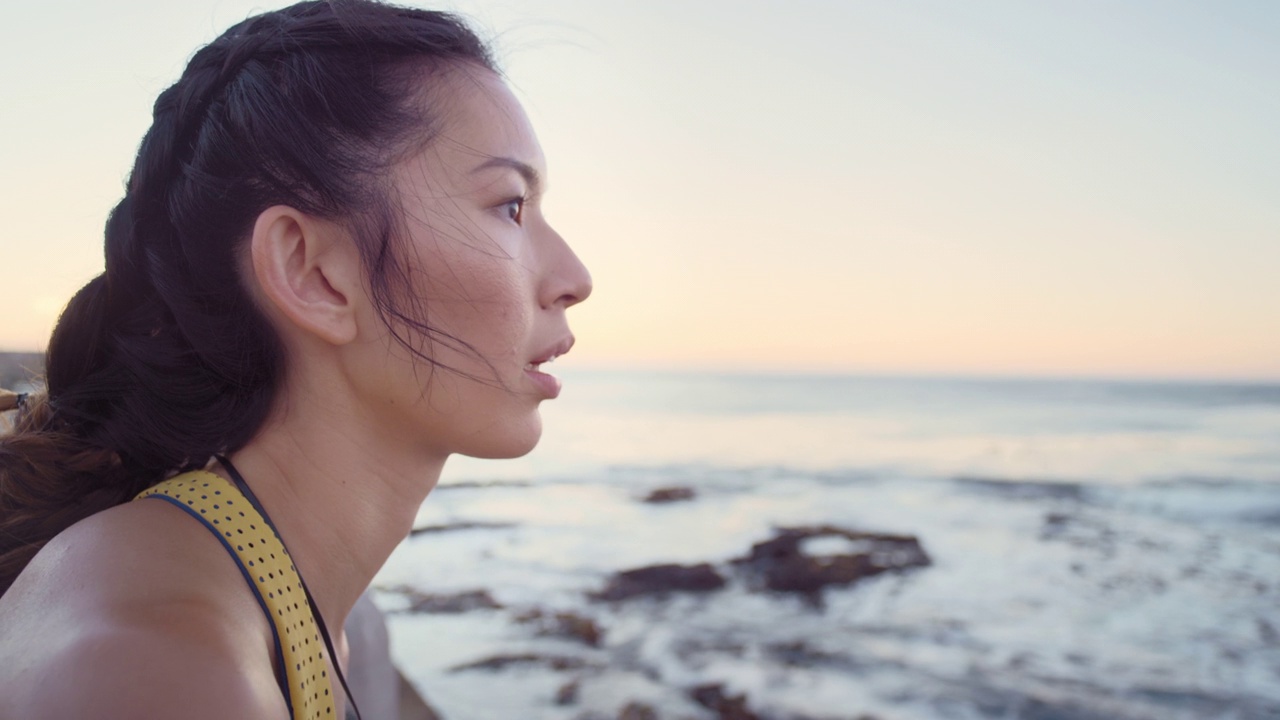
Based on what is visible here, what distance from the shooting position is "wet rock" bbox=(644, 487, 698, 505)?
9.75 m

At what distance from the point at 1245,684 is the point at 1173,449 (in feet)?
44.1

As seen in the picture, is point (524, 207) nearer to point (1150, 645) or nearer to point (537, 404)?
point (537, 404)

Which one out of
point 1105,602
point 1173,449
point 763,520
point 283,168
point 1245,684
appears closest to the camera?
point 283,168

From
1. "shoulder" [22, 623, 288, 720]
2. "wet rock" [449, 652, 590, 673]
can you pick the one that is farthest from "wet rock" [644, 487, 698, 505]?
"shoulder" [22, 623, 288, 720]

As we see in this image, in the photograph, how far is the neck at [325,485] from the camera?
1.41 meters

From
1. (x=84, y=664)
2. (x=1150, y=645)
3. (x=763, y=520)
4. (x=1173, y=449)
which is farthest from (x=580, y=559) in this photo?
(x=1173, y=449)

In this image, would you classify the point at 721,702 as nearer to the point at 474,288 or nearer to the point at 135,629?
the point at 474,288

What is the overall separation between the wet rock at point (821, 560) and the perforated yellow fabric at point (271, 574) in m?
5.35

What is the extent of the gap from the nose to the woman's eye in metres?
0.07

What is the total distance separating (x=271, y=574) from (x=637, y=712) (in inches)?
132

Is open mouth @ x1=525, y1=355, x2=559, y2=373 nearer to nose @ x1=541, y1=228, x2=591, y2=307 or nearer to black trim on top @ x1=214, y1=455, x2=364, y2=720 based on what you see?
nose @ x1=541, y1=228, x2=591, y2=307

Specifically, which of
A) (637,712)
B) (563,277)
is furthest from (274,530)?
(637,712)

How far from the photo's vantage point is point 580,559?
6.98 meters

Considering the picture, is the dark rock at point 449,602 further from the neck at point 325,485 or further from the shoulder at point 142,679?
the shoulder at point 142,679
